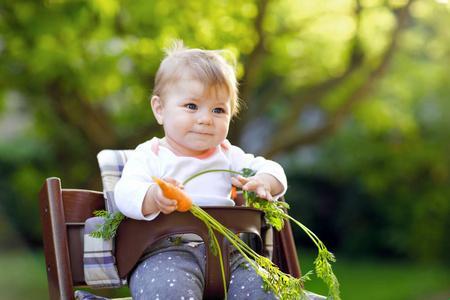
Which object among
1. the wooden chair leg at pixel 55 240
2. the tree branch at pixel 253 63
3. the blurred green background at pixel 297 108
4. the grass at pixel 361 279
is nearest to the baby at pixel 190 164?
the wooden chair leg at pixel 55 240

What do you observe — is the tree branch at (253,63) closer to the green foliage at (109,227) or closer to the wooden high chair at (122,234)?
the wooden high chair at (122,234)

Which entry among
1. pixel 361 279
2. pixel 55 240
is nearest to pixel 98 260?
pixel 55 240

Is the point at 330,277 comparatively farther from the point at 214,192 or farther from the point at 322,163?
the point at 322,163

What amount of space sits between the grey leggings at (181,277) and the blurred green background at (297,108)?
335 cm

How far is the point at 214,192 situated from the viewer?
2.36 meters

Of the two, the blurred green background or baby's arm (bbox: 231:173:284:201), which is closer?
baby's arm (bbox: 231:173:284:201)

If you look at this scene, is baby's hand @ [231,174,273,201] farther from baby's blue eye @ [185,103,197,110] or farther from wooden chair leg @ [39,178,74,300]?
wooden chair leg @ [39,178,74,300]

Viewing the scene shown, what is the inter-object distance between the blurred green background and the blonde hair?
309 centimetres

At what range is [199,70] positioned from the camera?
7.50 feet

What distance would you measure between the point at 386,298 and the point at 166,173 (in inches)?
295

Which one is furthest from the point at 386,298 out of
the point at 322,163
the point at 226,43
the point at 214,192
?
the point at 214,192

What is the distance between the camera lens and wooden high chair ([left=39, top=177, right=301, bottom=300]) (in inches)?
84.8

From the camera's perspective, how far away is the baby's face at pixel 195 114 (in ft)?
7.55

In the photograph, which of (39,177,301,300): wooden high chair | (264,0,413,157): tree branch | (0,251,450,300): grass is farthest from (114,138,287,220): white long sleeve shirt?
(0,251,450,300): grass
